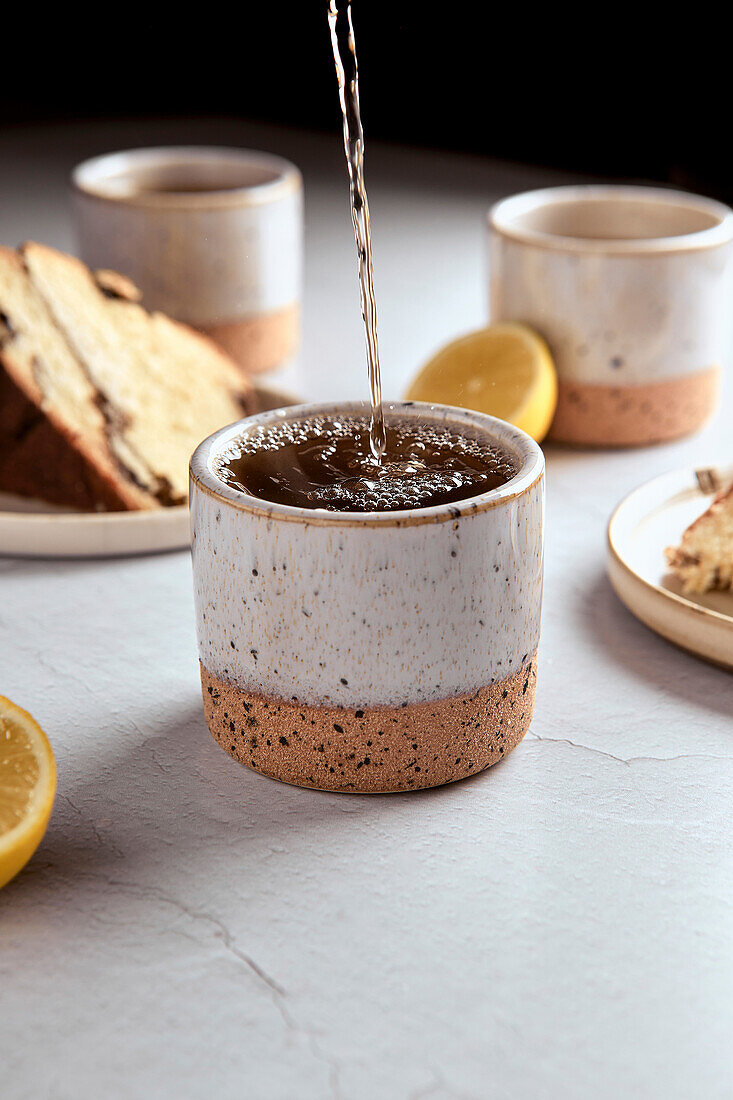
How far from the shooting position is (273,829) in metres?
1.08

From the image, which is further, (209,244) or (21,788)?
(209,244)

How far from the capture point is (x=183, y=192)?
2322 mm

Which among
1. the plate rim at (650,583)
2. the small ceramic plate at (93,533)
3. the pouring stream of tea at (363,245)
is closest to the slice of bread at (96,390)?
the small ceramic plate at (93,533)

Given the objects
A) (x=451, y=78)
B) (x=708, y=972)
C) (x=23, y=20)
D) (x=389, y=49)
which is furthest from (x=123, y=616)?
(x=23, y=20)

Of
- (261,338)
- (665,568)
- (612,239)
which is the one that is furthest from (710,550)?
(261,338)

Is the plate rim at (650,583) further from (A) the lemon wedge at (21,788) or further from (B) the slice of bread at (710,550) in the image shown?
(A) the lemon wedge at (21,788)

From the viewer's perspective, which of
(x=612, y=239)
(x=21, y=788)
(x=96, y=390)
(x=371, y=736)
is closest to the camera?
(x=21, y=788)

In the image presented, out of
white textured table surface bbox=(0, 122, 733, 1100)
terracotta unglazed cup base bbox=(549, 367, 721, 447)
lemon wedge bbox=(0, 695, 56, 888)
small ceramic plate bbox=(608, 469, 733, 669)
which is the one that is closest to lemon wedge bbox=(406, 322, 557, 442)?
terracotta unglazed cup base bbox=(549, 367, 721, 447)

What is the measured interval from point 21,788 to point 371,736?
28 cm

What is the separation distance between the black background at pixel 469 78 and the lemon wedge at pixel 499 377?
1.09m

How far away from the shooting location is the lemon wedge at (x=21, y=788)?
3.06 feet

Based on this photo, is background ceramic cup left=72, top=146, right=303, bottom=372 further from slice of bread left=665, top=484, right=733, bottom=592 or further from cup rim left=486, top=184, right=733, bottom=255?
slice of bread left=665, top=484, right=733, bottom=592

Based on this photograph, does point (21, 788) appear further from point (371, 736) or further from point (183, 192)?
point (183, 192)

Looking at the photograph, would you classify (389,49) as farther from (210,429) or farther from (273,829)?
(273,829)
